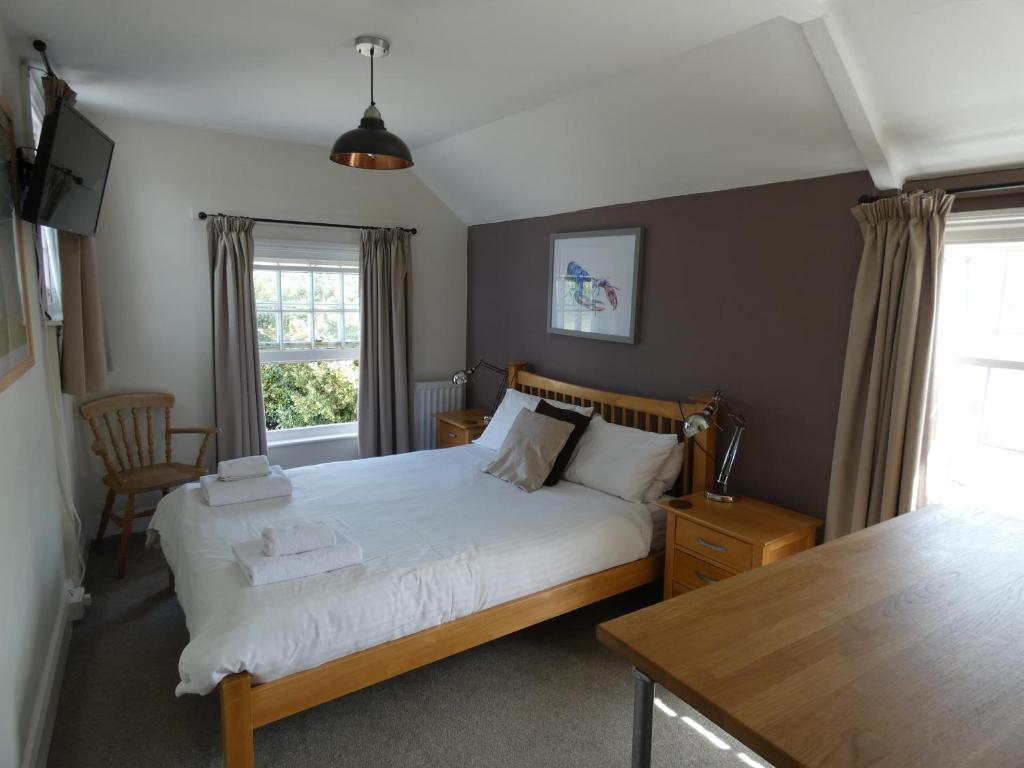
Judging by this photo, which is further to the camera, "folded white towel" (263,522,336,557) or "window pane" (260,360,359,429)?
"window pane" (260,360,359,429)

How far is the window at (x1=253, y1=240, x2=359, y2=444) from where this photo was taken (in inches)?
171

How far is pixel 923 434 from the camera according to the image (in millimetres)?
2342

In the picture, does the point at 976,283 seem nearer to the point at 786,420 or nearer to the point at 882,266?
the point at 882,266

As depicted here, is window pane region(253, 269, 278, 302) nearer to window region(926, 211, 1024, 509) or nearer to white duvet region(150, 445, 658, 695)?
white duvet region(150, 445, 658, 695)

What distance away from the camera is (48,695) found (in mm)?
2189

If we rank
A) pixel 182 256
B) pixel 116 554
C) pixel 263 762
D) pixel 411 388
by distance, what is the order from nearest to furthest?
1. pixel 263 762
2. pixel 116 554
3. pixel 182 256
4. pixel 411 388

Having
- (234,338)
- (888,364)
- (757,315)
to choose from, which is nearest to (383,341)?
(234,338)

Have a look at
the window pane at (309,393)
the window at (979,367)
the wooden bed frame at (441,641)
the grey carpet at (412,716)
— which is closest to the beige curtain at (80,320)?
the grey carpet at (412,716)

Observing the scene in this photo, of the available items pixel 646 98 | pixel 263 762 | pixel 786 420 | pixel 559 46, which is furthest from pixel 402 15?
pixel 263 762

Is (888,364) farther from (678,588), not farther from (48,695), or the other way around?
(48,695)

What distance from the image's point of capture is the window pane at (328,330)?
179 inches

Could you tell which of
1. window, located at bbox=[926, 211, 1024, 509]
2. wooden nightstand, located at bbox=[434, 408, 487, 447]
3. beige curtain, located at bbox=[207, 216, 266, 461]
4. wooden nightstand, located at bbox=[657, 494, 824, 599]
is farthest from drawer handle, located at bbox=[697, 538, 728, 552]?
beige curtain, located at bbox=[207, 216, 266, 461]

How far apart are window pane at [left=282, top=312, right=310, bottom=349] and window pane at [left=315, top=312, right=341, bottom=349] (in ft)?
0.26

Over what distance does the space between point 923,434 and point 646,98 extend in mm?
1802
